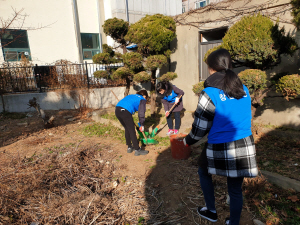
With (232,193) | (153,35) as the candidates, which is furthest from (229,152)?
(153,35)

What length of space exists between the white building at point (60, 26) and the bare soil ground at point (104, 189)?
31.3 feet

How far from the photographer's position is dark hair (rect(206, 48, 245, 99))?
176 centimetres

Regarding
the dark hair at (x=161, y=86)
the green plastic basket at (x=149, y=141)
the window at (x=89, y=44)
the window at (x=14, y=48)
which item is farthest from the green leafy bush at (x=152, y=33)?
the window at (x=14, y=48)

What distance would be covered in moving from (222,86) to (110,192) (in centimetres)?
233

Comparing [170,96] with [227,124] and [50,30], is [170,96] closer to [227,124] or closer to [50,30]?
[227,124]

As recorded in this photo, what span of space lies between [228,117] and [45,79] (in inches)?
368

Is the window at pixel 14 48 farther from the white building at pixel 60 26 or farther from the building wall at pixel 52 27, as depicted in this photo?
the building wall at pixel 52 27

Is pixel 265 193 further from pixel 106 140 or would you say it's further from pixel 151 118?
pixel 151 118

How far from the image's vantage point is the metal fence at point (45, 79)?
28.0ft

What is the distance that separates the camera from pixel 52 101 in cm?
884

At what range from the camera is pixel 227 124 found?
5.94 ft

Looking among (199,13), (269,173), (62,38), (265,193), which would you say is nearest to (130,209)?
(265,193)

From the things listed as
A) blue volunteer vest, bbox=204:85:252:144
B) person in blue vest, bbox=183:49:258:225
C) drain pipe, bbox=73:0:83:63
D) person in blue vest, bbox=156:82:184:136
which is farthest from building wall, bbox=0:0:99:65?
blue volunteer vest, bbox=204:85:252:144

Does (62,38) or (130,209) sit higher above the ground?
(62,38)
